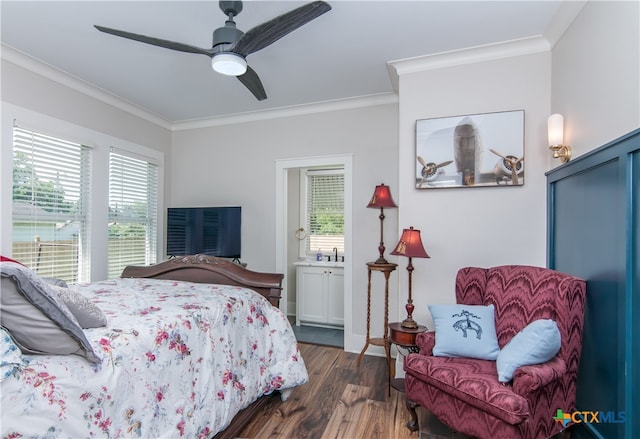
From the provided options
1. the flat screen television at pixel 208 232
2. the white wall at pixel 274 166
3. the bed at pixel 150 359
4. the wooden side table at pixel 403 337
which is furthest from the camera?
the flat screen television at pixel 208 232

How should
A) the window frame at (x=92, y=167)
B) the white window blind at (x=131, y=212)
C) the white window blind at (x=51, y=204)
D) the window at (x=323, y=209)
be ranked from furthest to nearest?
the window at (x=323, y=209), the white window blind at (x=131, y=212), the white window blind at (x=51, y=204), the window frame at (x=92, y=167)

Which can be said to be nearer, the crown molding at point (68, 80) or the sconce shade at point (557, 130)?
the sconce shade at point (557, 130)

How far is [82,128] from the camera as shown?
336 cm

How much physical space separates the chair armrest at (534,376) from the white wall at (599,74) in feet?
4.00

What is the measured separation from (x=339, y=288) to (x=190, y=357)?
282cm

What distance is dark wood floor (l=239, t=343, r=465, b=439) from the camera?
215cm

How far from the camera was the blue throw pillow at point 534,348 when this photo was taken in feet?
5.76

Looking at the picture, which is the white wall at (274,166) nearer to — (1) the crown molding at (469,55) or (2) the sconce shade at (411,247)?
(1) the crown molding at (469,55)

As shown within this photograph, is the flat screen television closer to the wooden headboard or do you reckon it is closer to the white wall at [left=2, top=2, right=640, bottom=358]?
the white wall at [left=2, top=2, right=640, bottom=358]

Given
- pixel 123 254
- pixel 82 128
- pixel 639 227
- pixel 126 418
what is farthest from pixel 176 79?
pixel 639 227

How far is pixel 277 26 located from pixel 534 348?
216cm

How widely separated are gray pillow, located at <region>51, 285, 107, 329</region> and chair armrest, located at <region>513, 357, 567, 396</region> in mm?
1974

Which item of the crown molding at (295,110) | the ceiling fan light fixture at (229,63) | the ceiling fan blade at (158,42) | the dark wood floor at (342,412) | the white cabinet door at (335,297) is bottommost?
the dark wood floor at (342,412)

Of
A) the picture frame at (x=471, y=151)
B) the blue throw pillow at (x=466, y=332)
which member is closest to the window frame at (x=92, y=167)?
the picture frame at (x=471, y=151)
